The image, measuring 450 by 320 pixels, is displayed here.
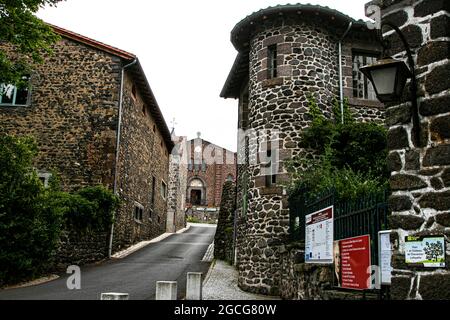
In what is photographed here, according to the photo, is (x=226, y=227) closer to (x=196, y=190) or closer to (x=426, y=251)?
(x=426, y=251)

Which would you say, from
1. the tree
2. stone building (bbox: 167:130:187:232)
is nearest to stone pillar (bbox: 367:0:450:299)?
the tree

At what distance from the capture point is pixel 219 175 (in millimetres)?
55938

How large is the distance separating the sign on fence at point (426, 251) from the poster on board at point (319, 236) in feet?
11.3

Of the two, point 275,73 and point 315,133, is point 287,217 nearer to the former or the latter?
point 315,133

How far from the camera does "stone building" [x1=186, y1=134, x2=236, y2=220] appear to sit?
55188 millimetres

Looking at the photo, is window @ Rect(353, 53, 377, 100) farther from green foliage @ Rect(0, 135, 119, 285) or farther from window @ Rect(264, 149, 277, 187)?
green foliage @ Rect(0, 135, 119, 285)

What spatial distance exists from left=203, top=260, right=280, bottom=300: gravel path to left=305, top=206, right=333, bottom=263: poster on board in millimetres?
2503

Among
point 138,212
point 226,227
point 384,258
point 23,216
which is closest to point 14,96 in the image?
point 138,212

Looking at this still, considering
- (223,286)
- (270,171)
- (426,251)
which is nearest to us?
(426,251)

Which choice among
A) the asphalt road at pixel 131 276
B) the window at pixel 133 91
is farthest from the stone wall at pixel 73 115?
the asphalt road at pixel 131 276

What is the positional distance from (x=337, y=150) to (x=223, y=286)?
4541mm

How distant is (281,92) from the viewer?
1293cm
